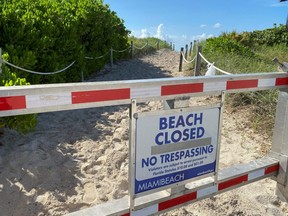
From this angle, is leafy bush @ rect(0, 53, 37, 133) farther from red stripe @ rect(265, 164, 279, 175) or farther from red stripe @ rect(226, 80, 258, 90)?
red stripe @ rect(265, 164, 279, 175)

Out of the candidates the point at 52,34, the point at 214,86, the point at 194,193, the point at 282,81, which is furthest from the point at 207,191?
the point at 52,34

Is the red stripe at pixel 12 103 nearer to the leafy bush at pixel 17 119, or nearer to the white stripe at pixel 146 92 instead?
the white stripe at pixel 146 92

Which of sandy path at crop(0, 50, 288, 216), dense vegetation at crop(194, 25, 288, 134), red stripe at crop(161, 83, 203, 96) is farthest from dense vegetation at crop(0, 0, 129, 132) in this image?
dense vegetation at crop(194, 25, 288, 134)

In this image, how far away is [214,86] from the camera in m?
2.81

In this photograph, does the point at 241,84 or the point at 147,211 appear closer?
the point at 147,211

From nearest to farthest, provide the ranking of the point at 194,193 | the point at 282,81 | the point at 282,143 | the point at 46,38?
1. the point at 194,193
2. the point at 282,81
3. the point at 282,143
4. the point at 46,38

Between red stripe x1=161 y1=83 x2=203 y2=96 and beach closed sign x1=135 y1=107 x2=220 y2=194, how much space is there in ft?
0.52

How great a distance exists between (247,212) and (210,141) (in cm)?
112

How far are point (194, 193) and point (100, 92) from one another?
1.33 meters

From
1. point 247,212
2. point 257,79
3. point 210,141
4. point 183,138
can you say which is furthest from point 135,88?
point 247,212

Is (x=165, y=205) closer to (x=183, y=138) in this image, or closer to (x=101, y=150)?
(x=183, y=138)

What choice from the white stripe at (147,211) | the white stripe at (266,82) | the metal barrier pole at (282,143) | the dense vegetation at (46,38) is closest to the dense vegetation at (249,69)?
the metal barrier pole at (282,143)

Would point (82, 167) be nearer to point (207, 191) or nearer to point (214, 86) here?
point (207, 191)

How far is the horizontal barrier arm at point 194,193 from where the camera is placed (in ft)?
8.42
